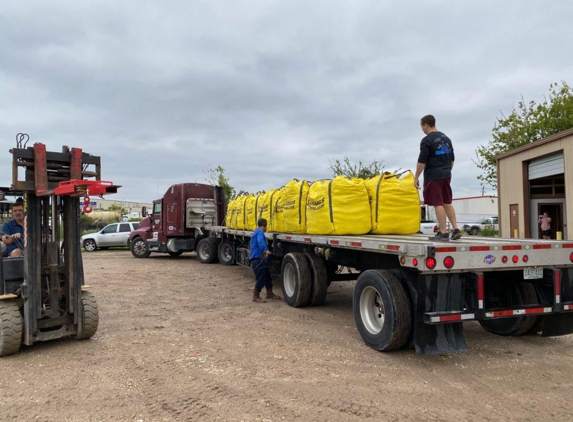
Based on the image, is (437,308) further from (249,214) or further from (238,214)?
(238,214)

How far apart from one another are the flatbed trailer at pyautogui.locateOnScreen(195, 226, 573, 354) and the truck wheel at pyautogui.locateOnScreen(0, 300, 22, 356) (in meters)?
4.08

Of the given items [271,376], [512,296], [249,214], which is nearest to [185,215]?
[249,214]

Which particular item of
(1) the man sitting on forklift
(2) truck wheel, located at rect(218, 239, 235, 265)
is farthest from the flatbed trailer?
(2) truck wheel, located at rect(218, 239, 235, 265)

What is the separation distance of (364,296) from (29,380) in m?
3.85

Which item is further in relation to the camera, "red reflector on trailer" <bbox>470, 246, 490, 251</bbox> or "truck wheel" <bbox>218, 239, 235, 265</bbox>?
"truck wheel" <bbox>218, 239, 235, 265</bbox>

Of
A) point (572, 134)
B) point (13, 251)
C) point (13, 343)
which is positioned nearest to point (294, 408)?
point (13, 343)

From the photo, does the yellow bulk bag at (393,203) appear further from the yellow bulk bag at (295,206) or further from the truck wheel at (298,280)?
the truck wheel at (298,280)

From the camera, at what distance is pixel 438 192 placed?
19.4ft

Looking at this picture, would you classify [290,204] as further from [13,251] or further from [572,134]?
[572,134]

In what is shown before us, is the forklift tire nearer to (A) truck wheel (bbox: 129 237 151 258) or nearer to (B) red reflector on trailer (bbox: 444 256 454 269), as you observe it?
(B) red reflector on trailer (bbox: 444 256 454 269)

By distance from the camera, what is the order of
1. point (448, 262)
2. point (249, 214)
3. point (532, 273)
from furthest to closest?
point (249, 214) < point (532, 273) < point (448, 262)

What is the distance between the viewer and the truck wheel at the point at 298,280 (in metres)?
7.75

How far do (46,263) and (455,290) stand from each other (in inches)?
192

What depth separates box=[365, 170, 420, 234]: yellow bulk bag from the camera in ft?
22.6
